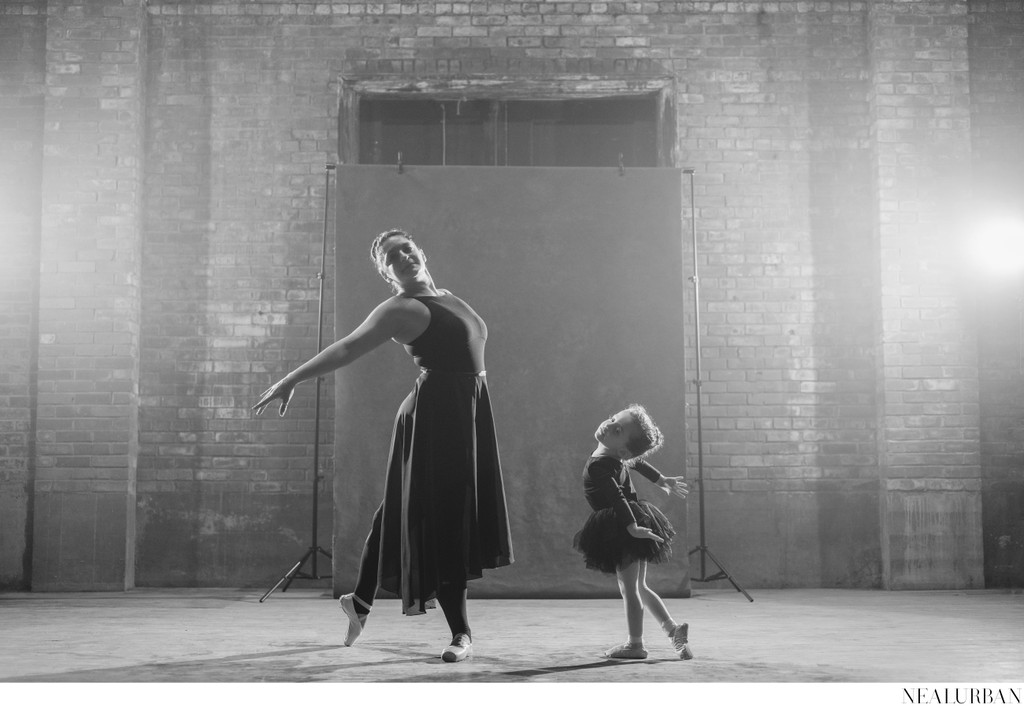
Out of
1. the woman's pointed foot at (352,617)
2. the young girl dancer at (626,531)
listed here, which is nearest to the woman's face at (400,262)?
the young girl dancer at (626,531)

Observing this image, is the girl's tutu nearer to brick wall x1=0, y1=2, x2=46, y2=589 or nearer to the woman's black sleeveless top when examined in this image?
the woman's black sleeveless top

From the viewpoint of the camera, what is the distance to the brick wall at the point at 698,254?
298 inches

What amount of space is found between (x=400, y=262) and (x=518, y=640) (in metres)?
1.73

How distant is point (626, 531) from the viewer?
411 centimetres

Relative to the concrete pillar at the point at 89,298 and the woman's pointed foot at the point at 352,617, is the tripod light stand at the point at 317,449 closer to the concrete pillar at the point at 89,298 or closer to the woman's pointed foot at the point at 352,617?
the concrete pillar at the point at 89,298

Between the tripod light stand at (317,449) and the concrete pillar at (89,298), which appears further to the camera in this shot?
the concrete pillar at (89,298)

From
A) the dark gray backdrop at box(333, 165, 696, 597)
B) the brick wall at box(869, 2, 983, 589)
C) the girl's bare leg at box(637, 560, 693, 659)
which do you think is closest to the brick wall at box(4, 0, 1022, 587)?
the brick wall at box(869, 2, 983, 589)

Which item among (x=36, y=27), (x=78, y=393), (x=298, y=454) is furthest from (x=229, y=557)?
(x=36, y=27)

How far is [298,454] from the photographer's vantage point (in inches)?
301

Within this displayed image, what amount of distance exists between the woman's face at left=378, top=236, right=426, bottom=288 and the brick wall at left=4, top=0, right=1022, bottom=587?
3.57 meters

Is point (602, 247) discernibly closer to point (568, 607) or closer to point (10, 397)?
point (568, 607)

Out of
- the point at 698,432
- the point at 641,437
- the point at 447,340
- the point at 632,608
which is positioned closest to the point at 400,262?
the point at 447,340

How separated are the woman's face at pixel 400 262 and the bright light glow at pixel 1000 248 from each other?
4.90 m

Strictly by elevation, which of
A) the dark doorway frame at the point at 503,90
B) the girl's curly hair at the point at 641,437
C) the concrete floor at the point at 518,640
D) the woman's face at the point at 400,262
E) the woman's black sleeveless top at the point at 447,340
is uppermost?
the dark doorway frame at the point at 503,90
